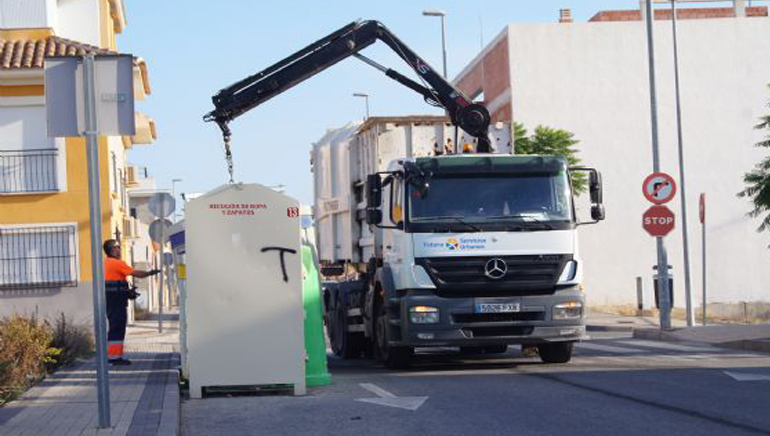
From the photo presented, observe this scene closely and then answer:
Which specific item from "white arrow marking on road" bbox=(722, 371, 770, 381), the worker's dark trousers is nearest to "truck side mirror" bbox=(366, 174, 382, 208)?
the worker's dark trousers

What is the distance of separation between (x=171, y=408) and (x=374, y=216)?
19.5 ft

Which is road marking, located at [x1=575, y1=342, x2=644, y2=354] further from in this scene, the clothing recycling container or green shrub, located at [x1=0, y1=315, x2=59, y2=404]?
green shrub, located at [x1=0, y1=315, x2=59, y2=404]

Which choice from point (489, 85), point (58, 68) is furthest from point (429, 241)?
point (489, 85)

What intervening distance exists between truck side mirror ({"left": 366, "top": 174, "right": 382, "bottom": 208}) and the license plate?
2.01 meters

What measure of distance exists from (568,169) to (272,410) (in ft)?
20.5

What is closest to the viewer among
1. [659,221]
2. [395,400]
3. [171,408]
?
[171,408]

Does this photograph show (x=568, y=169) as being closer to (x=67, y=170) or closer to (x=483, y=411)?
(x=483, y=411)

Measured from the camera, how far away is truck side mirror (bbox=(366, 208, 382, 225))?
17500mm

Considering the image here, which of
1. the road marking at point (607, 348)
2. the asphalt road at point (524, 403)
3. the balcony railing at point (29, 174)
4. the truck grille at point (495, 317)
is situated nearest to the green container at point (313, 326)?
the asphalt road at point (524, 403)

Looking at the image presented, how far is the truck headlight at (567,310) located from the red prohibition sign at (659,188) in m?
9.40

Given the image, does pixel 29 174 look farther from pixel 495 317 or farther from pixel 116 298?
pixel 495 317

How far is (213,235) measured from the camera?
1429 centimetres

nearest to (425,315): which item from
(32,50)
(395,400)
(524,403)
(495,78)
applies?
(395,400)

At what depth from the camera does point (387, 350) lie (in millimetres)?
17656
